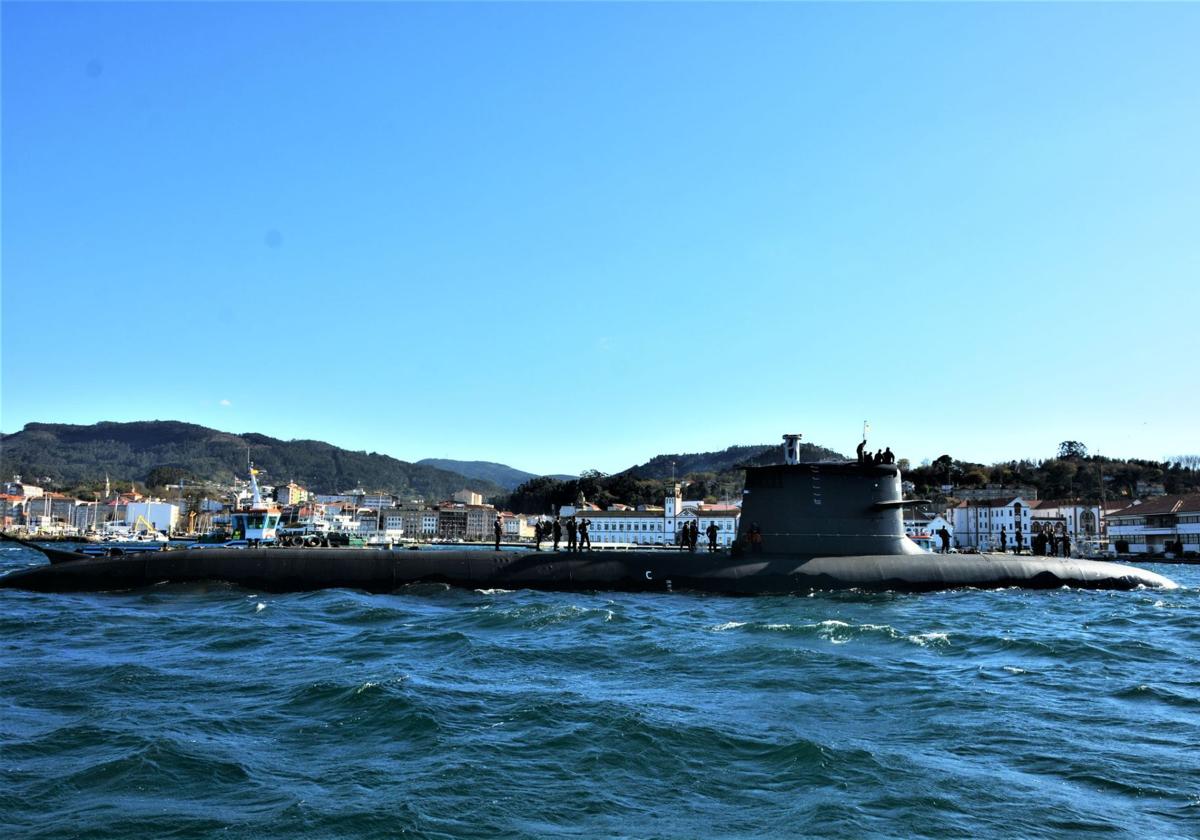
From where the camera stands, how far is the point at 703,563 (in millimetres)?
24500

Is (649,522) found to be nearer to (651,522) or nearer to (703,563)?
(651,522)

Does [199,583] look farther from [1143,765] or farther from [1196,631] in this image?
[1196,631]

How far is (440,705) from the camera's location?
36.8ft

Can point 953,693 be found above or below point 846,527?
below

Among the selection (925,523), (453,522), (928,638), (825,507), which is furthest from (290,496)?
(928,638)

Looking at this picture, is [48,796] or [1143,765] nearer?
[48,796]

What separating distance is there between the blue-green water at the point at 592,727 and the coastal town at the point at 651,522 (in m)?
13.5

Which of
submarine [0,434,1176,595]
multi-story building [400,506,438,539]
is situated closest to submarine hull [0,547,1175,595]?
submarine [0,434,1176,595]

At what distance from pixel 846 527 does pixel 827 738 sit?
50.5 ft

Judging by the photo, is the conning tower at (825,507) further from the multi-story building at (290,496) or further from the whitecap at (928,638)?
the multi-story building at (290,496)

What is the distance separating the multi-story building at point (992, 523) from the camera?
287 ft

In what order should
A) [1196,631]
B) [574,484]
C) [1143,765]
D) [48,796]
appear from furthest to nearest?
1. [574,484]
2. [1196,631]
3. [1143,765]
4. [48,796]

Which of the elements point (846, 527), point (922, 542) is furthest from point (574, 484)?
point (846, 527)

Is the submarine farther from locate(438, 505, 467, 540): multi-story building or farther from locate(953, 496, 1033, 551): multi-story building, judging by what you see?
locate(438, 505, 467, 540): multi-story building
